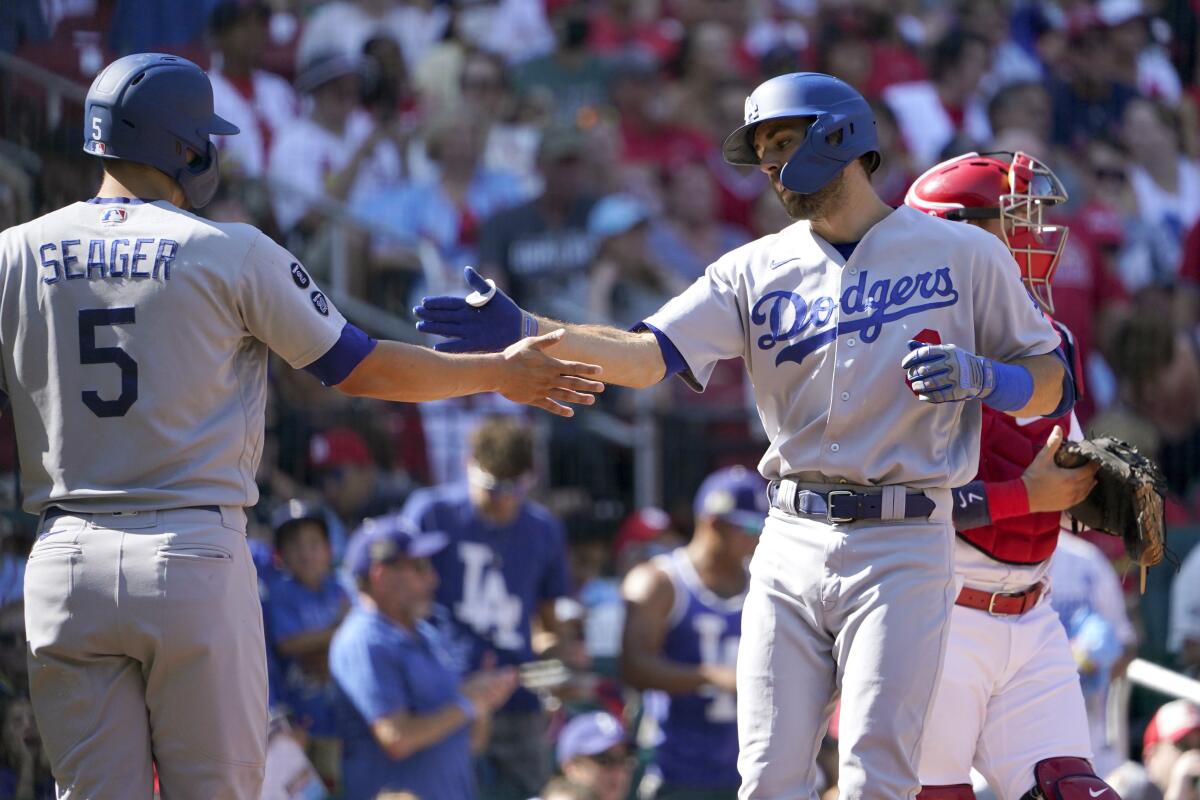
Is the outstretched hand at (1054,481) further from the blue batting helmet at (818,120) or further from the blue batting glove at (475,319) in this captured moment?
the blue batting glove at (475,319)

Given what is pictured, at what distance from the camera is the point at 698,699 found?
7.17 meters

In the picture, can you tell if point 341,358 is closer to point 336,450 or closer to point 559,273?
point 336,450

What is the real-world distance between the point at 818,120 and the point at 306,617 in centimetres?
405

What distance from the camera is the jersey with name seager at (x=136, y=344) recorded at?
12.0 feet

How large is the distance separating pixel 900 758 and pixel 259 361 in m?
1.80

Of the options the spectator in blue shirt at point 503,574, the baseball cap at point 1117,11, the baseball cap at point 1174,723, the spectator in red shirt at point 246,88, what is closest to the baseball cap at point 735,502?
the spectator in blue shirt at point 503,574

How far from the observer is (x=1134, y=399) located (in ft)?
31.9

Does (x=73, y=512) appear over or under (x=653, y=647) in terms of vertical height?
over

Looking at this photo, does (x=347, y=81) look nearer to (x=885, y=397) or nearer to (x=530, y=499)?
(x=530, y=499)

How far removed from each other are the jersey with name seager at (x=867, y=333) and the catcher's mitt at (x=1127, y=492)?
1.62 ft

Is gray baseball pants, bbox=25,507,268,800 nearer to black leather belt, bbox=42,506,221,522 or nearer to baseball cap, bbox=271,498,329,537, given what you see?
black leather belt, bbox=42,506,221,522

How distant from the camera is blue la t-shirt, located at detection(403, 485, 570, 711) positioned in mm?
7449

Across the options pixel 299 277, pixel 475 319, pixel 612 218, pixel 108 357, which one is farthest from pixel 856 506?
pixel 612 218

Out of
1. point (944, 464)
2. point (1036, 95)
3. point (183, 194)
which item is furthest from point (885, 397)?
point (1036, 95)
